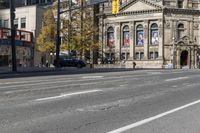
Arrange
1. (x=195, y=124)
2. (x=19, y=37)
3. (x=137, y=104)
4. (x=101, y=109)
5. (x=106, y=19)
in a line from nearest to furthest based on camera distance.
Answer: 1. (x=195, y=124)
2. (x=101, y=109)
3. (x=137, y=104)
4. (x=19, y=37)
5. (x=106, y=19)

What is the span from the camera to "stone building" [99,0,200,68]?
10619 centimetres

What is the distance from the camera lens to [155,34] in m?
109

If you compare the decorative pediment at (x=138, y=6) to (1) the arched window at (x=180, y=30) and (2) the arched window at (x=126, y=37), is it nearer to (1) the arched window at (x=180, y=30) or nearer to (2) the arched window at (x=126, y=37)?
(2) the arched window at (x=126, y=37)

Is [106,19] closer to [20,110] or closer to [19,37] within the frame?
[19,37]

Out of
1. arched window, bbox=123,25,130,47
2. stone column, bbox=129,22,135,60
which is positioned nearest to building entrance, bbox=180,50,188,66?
stone column, bbox=129,22,135,60

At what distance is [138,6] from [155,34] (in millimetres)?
7699

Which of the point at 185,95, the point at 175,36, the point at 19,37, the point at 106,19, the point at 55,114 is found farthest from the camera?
the point at 106,19

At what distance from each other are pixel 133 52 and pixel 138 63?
3.61 metres

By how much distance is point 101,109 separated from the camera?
535 inches

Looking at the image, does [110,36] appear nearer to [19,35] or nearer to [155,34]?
[155,34]

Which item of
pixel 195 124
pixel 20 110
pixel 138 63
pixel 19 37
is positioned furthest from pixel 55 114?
pixel 138 63

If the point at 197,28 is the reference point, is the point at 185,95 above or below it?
below

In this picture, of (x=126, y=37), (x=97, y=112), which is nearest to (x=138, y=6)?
(x=126, y=37)

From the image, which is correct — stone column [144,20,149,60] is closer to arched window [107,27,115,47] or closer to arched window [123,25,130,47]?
arched window [123,25,130,47]
